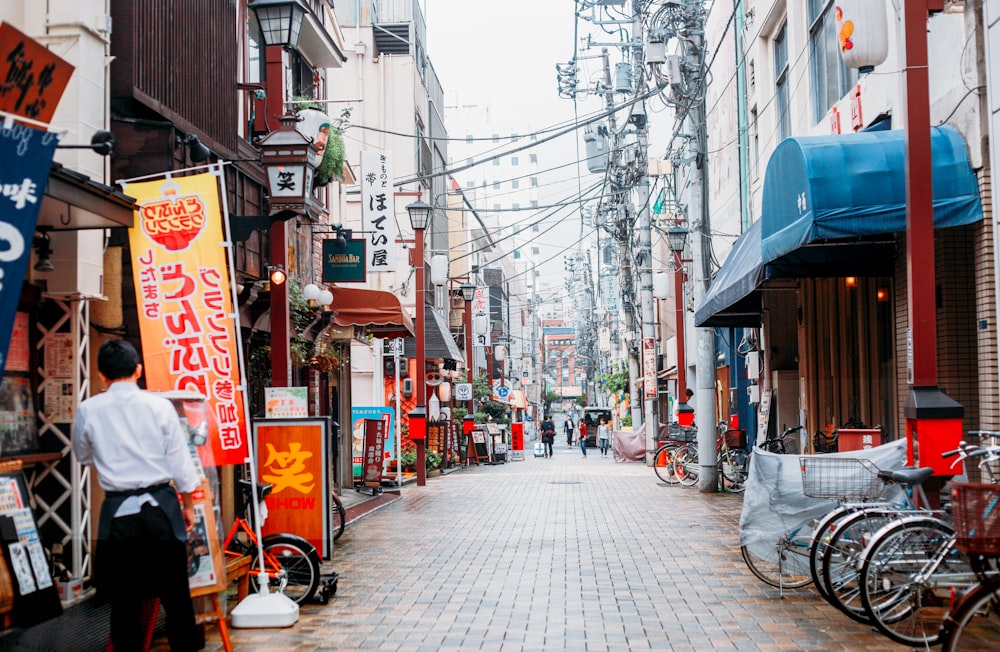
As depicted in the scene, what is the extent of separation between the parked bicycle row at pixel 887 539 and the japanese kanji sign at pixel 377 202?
15841 millimetres

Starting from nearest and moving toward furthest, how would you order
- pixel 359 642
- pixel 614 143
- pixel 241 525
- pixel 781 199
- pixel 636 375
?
pixel 359 642 < pixel 241 525 < pixel 781 199 < pixel 614 143 < pixel 636 375

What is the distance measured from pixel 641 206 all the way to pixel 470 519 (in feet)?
65.3

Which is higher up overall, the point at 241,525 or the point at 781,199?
the point at 781,199

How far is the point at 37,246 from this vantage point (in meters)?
8.14

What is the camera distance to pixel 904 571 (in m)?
7.41

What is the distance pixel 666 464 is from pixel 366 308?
924cm

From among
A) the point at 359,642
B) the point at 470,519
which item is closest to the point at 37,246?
the point at 359,642

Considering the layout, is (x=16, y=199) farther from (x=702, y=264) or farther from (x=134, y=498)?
(x=702, y=264)

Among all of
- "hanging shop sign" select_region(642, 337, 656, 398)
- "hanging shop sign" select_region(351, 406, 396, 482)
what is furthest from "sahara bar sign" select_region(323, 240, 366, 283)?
"hanging shop sign" select_region(642, 337, 656, 398)

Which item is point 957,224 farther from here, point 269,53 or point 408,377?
point 408,377

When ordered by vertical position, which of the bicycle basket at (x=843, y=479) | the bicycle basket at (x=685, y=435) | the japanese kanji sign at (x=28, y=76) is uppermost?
the japanese kanji sign at (x=28, y=76)

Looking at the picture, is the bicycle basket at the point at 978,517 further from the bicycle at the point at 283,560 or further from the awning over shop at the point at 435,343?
the awning over shop at the point at 435,343

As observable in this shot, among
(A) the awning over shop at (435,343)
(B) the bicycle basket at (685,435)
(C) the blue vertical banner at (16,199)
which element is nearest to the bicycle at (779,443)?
(B) the bicycle basket at (685,435)

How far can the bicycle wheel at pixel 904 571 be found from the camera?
23.7ft
